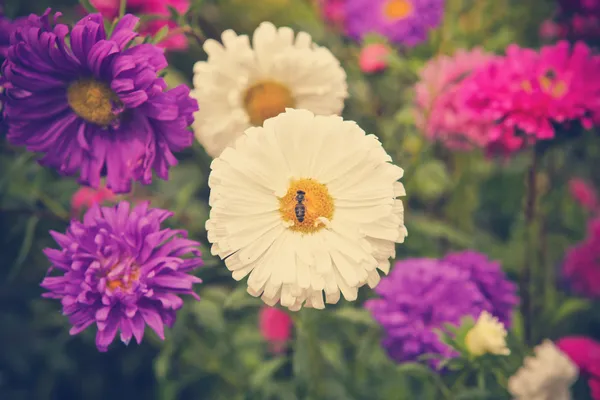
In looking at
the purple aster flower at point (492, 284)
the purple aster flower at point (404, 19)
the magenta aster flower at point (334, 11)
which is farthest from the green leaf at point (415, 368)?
the magenta aster flower at point (334, 11)

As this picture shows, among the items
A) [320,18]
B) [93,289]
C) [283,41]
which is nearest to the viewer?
[93,289]

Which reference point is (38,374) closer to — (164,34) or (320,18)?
(164,34)

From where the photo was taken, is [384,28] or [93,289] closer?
[93,289]

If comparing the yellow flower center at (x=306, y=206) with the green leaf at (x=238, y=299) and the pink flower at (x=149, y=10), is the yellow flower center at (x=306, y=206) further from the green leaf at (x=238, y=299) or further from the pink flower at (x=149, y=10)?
the pink flower at (x=149, y=10)

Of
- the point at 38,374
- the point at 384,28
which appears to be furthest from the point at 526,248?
the point at 38,374

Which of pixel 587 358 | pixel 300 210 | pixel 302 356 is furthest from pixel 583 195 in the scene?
pixel 300 210

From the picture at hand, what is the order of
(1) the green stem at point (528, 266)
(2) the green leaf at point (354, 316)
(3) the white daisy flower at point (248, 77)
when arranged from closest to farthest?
1. (3) the white daisy flower at point (248, 77)
2. (2) the green leaf at point (354, 316)
3. (1) the green stem at point (528, 266)

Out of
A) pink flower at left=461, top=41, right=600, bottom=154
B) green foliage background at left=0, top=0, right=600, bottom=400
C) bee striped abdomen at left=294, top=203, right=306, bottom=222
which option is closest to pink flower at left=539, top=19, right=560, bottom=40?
green foliage background at left=0, top=0, right=600, bottom=400
